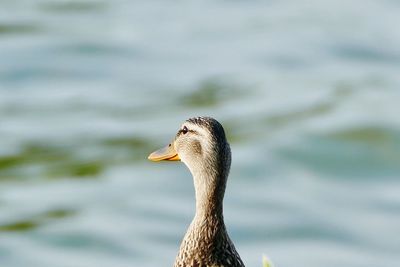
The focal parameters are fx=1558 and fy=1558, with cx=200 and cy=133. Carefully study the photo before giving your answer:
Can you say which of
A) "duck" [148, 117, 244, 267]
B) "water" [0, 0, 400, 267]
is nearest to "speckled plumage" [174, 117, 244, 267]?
"duck" [148, 117, 244, 267]

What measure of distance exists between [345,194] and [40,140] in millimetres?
2888

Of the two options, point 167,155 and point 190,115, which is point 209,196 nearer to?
point 167,155

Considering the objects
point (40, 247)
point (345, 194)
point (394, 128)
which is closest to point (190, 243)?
point (40, 247)

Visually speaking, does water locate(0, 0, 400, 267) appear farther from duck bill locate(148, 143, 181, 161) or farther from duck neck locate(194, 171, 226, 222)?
duck neck locate(194, 171, 226, 222)

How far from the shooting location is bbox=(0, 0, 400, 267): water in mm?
12867

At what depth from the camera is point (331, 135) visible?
48.4 feet

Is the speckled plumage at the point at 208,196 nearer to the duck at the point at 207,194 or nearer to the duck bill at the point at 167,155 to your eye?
the duck at the point at 207,194

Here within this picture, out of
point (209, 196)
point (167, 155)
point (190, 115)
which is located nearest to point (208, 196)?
point (209, 196)

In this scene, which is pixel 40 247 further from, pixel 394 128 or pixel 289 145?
pixel 394 128

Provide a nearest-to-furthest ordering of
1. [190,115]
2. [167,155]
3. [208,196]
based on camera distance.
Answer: [208,196], [167,155], [190,115]

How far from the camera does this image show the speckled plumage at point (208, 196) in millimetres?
7695

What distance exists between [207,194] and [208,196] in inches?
0.5

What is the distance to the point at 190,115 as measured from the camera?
14750mm

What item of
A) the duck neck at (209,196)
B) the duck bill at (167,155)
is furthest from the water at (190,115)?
the duck neck at (209,196)
